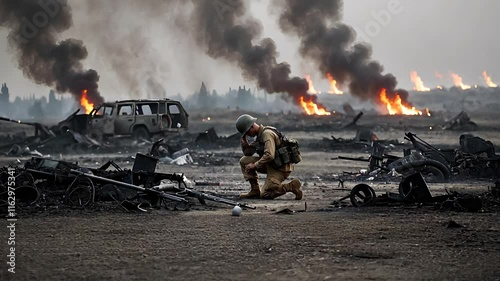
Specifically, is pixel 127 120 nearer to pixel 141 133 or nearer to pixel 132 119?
pixel 132 119

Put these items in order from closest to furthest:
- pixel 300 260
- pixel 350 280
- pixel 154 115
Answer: pixel 350 280
pixel 300 260
pixel 154 115

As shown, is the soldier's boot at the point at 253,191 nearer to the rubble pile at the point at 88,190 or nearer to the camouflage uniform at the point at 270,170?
the camouflage uniform at the point at 270,170

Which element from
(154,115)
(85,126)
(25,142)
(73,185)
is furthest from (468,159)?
(25,142)

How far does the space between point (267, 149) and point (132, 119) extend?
51.6 feet

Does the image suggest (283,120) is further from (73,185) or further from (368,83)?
(73,185)

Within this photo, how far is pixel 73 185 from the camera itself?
852 centimetres

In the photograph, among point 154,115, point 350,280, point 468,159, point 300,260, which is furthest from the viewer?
point 154,115

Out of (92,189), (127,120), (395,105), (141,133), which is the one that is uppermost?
(395,105)

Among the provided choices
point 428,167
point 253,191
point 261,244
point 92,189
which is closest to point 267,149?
point 253,191

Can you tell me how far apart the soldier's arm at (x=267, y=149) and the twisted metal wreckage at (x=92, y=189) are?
3.18 ft

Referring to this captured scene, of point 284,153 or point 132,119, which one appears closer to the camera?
point 284,153

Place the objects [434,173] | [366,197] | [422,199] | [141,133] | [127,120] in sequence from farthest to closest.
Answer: [141,133] → [127,120] → [434,173] → [366,197] → [422,199]

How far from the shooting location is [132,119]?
24.6m

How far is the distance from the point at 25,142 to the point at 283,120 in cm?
2087
